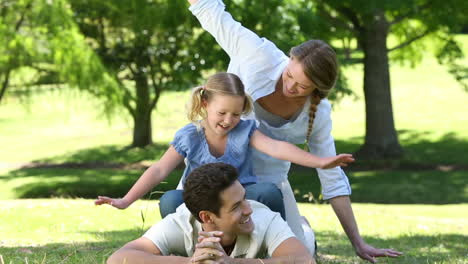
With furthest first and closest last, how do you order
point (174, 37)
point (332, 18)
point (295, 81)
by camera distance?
point (174, 37)
point (332, 18)
point (295, 81)

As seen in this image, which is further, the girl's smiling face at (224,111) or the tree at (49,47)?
the tree at (49,47)

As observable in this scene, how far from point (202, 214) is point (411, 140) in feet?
71.8

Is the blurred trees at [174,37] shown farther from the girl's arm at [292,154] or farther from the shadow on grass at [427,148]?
the girl's arm at [292,154]

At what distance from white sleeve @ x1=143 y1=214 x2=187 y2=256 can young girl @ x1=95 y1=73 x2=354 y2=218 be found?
0.27 meters

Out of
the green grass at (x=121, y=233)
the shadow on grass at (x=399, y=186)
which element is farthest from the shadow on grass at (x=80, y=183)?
the green grass at (x=121, y=233)

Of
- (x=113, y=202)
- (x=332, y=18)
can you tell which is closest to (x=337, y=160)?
(x=113, y=202)

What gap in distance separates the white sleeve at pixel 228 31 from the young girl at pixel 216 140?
0.48 metres

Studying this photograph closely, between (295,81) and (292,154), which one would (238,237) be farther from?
(295,81)

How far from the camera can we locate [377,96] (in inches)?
818

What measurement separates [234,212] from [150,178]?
773mm

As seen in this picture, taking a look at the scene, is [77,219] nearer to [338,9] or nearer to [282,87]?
[282,87]

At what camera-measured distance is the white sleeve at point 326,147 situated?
17.1 feet

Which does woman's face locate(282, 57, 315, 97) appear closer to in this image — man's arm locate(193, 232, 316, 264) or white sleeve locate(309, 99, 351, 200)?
white sleeve locate(309, 99, 351, 200)

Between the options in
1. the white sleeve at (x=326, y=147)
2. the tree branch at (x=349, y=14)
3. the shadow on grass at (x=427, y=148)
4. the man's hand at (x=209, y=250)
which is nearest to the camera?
the man's hand at (x=209, y=250)
